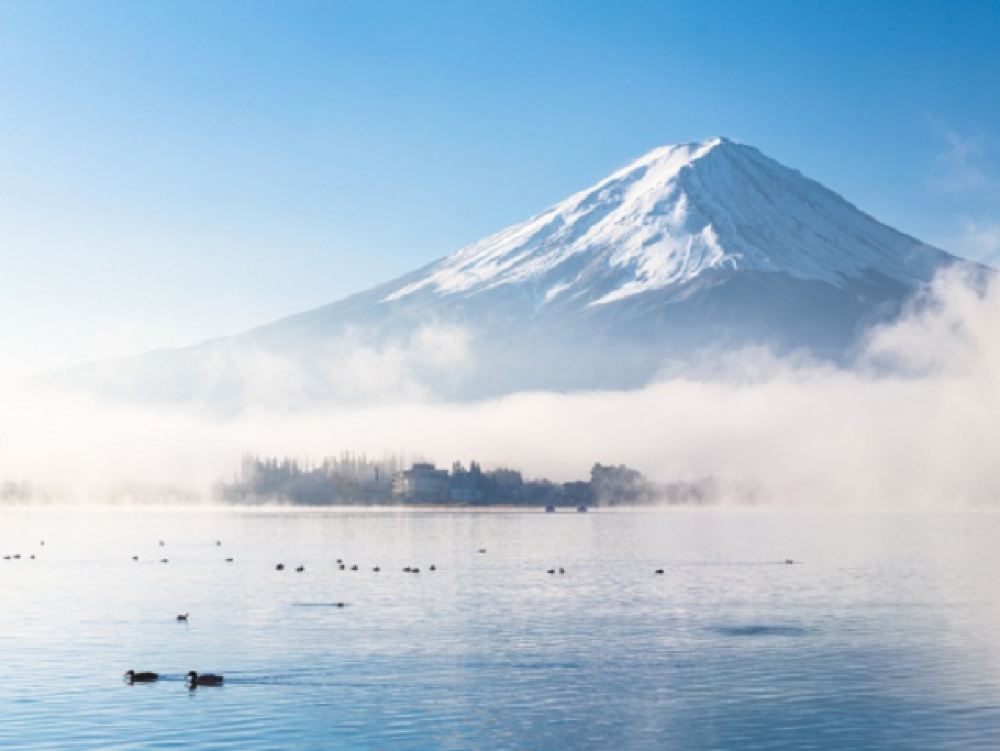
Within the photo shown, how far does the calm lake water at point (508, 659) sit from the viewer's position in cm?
4684

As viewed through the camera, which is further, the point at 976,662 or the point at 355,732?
the point at 976,662

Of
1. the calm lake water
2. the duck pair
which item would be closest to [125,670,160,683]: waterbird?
the duck pair

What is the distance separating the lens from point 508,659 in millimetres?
62594

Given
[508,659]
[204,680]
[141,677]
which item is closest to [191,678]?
[204,680]

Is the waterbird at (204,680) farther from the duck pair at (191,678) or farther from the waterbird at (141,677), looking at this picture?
the waterbird at (141,677)

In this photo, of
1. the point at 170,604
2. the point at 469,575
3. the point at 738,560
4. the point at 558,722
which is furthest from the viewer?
the point at 738,560

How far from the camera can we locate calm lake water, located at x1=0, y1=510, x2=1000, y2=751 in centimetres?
4684

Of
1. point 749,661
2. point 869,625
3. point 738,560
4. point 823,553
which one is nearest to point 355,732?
point 749,661

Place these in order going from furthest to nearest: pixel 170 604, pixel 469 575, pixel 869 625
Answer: pixel 469 575 → pixel 170 604 → pixel 869 625

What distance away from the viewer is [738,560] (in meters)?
139

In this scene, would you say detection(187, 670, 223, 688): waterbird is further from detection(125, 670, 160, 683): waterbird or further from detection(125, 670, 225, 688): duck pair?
detection(125, 670, 160, 683): waterbird

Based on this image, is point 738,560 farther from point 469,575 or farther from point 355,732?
point 355,732

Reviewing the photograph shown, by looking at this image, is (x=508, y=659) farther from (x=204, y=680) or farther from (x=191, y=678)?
(x=191, y=678)

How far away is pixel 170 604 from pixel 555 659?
36360mm
